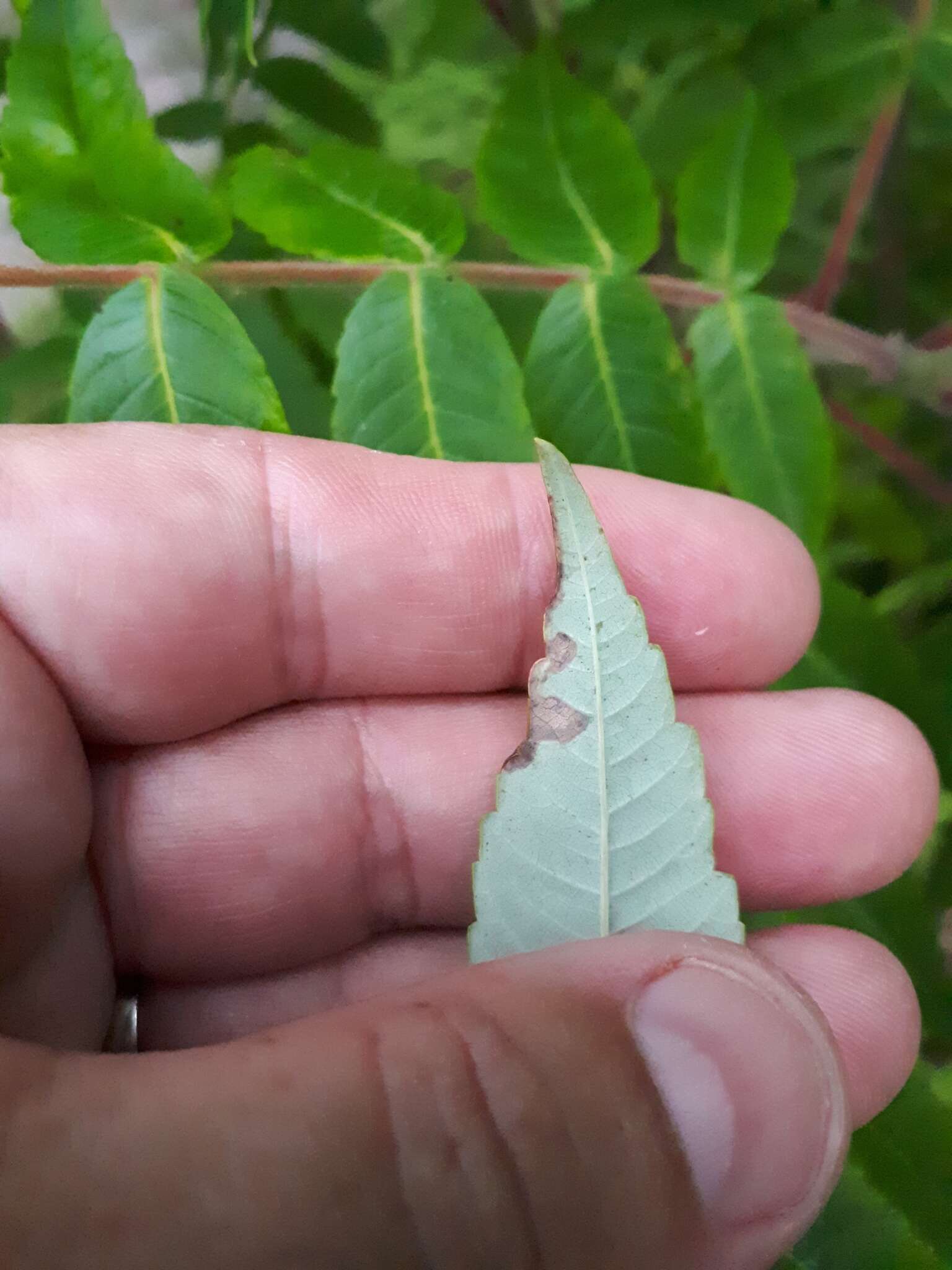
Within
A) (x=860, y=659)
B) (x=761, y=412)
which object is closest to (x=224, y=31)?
(x=761, y=412)

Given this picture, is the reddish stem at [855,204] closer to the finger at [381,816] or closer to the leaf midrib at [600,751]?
the finger at [381,816]

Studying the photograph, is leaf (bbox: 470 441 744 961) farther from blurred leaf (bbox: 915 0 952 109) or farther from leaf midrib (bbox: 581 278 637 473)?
blurred leaf (bbox: 915 0 952 109)

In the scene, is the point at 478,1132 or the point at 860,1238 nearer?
the point at 478,1132

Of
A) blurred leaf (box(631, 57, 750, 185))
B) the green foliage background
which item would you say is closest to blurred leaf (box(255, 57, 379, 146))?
the green foliage background

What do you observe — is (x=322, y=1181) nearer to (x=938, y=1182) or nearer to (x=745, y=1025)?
(x=745, y=1025)

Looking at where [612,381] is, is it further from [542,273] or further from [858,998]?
[858,998]

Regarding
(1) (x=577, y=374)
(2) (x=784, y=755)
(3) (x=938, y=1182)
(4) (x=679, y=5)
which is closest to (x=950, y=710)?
(2) (x=784, y=755)
